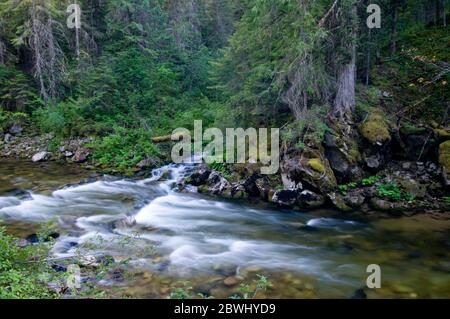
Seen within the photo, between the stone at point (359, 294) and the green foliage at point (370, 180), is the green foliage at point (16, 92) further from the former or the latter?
the stone at point (359, 294)

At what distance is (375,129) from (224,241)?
6.01m

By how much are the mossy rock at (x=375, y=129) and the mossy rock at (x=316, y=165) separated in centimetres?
192

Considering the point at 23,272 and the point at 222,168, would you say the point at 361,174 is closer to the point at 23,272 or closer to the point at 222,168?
the point at 222,168

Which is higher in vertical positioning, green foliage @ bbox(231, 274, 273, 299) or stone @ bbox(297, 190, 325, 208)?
stone @ bbox(297, 190, 325, 208)

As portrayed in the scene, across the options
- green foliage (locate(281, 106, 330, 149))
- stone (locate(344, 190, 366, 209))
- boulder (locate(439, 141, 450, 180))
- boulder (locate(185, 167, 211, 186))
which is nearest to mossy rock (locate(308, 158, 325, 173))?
green foliage (locate(281, 106, 330, 149))

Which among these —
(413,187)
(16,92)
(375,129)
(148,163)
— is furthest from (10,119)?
(413,187)

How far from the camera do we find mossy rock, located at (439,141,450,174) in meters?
10.4

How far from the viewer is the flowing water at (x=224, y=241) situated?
656cm

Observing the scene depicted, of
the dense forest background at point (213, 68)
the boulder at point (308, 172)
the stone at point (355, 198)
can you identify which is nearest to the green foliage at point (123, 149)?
the dense forest background at point (213, 68)

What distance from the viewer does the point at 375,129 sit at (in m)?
11.5

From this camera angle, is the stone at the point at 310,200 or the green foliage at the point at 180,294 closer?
the green foliage at the point at 180,294

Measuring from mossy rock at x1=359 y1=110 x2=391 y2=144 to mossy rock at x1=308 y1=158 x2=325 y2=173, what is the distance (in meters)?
1.92

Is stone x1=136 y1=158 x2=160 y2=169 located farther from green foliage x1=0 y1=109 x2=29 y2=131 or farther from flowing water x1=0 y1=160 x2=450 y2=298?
green foliage x1=0 y1=109 x2=29 y2=131

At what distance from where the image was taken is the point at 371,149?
11.4 meters
